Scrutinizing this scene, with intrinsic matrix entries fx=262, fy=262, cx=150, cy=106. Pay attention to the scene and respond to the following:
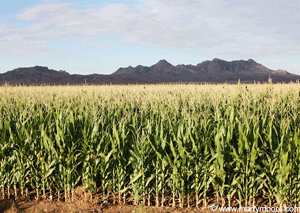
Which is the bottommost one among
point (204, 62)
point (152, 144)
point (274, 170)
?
point (274, 170)

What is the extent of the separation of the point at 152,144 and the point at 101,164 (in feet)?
3.34

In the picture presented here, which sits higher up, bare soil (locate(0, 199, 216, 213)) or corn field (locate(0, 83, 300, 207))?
corn field (locate(0, 83, 300, 207))

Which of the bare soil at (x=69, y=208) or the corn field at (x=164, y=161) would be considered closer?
the corn field at (x=164, y=161)

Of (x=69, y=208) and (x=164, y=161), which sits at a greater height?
(x=164, y=161)

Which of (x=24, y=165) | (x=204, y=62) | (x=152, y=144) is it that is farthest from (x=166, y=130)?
(x=204, y=62)

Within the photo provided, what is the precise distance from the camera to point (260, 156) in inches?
184

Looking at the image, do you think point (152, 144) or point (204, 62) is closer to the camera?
point (152, 144)

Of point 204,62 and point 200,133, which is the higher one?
point 204,62

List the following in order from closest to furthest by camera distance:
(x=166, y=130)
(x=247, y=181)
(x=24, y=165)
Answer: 1. (x=247, y=181)
2. (x=166, y=130)
3. (x=24, y=165)

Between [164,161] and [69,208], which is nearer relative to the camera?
[164,161]

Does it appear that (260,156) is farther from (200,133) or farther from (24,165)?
(24,165)

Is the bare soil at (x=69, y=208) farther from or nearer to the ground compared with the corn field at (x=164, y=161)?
nearer to the ground

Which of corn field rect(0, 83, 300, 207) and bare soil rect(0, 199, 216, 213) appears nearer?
corn field rect(0, 83, 300, 207)

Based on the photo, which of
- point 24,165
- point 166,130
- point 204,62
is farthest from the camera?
point 204,62
